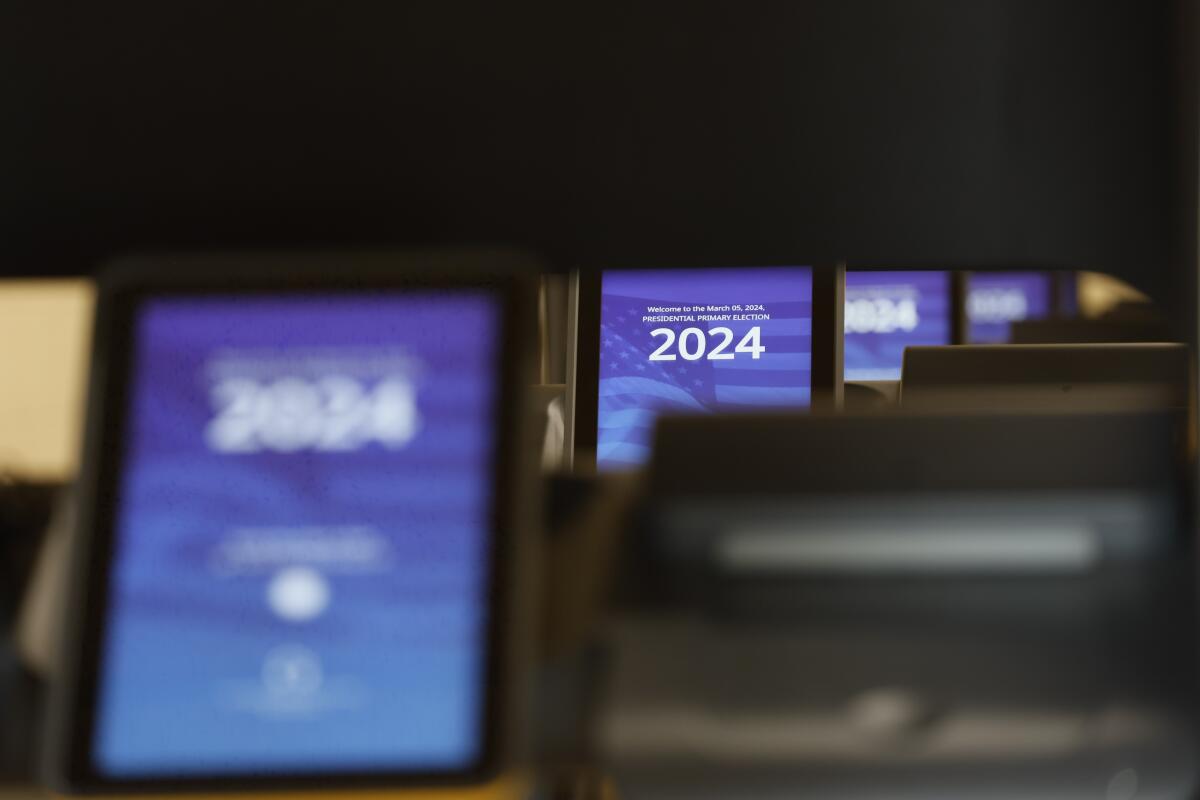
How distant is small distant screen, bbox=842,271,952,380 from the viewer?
512 cm

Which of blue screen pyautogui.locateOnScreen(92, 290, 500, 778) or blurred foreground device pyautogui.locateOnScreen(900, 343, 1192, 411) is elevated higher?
blurred foreground device pyautogui.locateOnScreen(900, 343, 1192, 411)

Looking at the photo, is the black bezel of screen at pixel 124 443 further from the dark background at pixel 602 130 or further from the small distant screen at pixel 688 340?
the small distant screen at pixel 688 340

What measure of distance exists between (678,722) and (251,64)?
1.66 ft

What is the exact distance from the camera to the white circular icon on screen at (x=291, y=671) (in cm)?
57

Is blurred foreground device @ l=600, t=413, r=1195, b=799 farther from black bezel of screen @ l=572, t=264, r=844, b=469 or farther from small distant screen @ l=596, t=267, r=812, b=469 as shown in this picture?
small distant screen @ l=596, t=267, r=812, b=469

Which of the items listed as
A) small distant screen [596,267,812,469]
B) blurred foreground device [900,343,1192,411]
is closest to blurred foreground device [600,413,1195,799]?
blurred foreground device [900,343,1192,411]

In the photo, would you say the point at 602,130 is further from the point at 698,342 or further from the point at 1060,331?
the point at 698,342

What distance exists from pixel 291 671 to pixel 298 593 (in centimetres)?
4

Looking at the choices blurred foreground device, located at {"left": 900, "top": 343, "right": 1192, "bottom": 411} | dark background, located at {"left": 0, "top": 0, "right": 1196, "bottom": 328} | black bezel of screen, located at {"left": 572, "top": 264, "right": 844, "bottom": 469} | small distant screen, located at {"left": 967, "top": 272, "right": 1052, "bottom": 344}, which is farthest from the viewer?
small distant screen, located at {"left": 967, "top": 272, "right": 1052, "bottom": 344}

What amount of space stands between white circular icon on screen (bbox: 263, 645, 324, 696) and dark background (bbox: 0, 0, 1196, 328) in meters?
0.29

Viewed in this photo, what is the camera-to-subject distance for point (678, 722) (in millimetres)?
539

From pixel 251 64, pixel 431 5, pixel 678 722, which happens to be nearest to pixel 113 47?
pixel 251 64

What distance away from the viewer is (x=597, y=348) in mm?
3357

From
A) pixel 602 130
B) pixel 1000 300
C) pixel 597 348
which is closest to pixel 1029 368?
pixel 602 130
